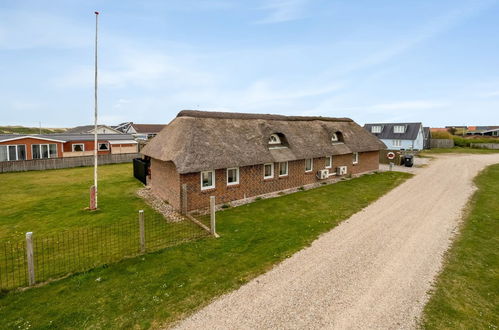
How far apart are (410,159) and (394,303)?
30.9 metres

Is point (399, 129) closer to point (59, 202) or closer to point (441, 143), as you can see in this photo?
point (441, 143)

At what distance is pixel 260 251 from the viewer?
10430 mm

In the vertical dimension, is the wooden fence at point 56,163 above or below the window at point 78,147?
below

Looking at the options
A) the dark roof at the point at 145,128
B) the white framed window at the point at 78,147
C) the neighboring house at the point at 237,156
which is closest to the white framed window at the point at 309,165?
the neighboring house at the point at 237,156

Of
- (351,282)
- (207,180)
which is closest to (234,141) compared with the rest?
(207,180)

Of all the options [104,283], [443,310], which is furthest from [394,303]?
[104,283]

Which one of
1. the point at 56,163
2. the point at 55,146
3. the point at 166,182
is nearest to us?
the point at 166,182

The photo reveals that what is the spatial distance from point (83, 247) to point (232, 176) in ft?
29.5

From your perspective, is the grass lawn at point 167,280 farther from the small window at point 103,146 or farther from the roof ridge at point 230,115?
the small window at point 103,146

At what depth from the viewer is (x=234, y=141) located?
17.8 m

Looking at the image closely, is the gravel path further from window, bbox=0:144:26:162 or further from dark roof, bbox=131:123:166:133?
dark roof, bbox=131:123:166:133

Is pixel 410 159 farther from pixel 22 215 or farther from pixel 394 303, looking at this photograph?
pixel 22 215

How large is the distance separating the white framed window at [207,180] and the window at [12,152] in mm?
28552

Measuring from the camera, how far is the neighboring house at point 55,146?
30.1m
